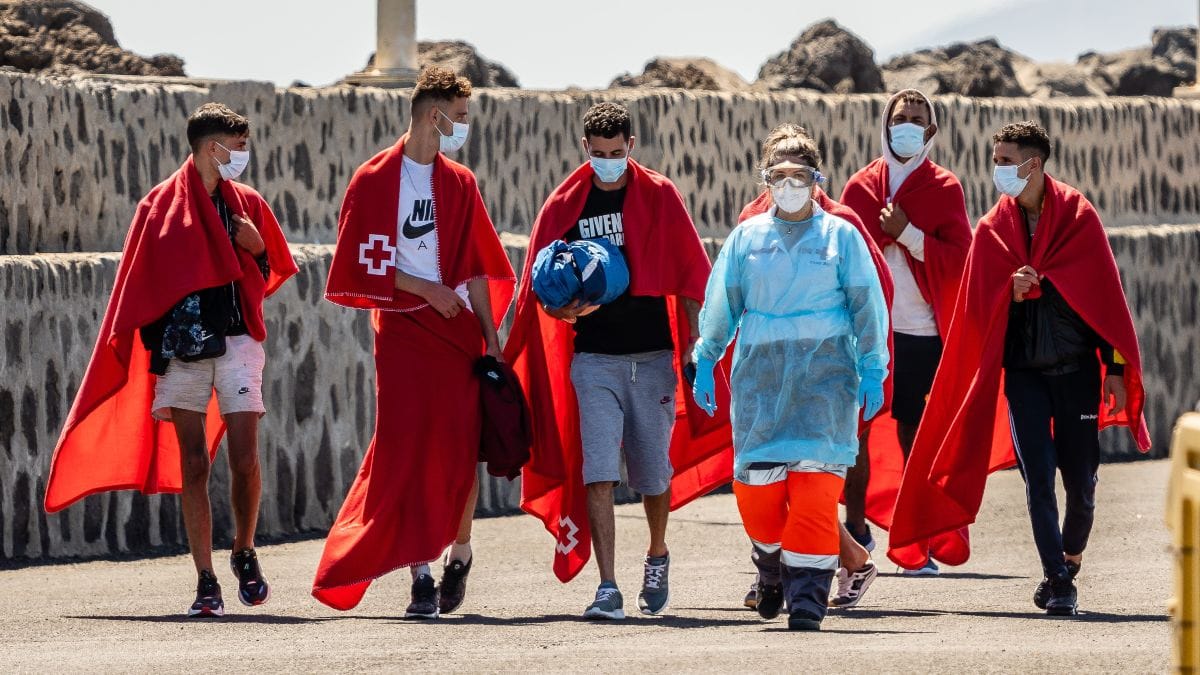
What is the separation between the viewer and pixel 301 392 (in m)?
11.1

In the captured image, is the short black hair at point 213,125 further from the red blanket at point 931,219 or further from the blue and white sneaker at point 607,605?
the red blanket at point 931,219

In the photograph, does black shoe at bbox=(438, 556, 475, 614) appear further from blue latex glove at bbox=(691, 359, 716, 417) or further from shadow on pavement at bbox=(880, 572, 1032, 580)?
shadow on pavement at bbox=(880, 572, 1032, 580)

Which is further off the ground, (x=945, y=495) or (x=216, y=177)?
(x=216, y=177)

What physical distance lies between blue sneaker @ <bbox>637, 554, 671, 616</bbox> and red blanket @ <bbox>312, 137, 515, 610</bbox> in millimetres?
704

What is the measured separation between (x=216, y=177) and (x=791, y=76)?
8645 mm

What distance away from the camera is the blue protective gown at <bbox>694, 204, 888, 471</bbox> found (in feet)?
24.8

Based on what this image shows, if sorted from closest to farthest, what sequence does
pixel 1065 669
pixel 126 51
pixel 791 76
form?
1. pixel 1065 669
2. pixel 126 51
3. pixel 791 76

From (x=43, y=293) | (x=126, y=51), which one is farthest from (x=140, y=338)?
(x=126, y=51)

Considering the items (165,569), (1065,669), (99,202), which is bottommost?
(165,569)

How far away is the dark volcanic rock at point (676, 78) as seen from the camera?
1579cm

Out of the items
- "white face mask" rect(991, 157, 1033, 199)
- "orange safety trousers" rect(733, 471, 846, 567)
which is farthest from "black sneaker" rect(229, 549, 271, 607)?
"white face mask" rect(991, 157, 1033, 199)

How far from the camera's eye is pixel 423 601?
27.1ft

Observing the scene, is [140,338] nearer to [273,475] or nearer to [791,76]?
[273,475]

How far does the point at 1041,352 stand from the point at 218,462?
410cm
